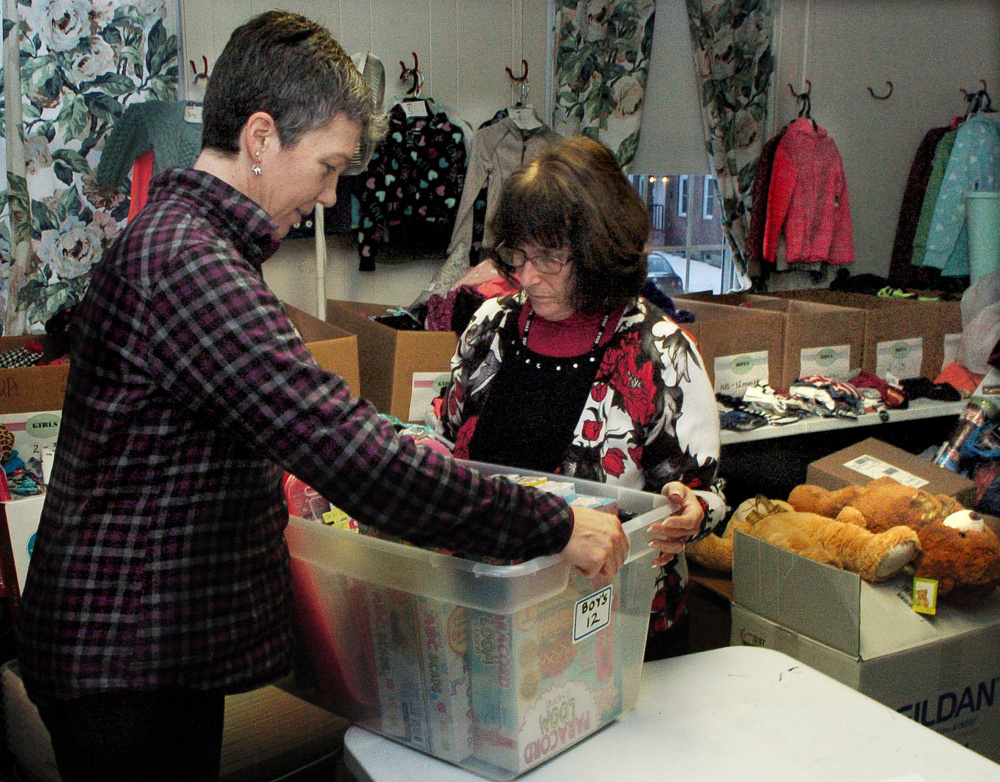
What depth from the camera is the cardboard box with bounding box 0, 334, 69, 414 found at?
→ 7.38ft

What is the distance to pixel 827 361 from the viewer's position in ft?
11.5

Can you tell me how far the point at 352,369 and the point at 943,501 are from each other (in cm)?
165

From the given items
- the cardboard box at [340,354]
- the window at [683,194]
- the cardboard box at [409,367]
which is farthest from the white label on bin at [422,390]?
the window at [683,194]

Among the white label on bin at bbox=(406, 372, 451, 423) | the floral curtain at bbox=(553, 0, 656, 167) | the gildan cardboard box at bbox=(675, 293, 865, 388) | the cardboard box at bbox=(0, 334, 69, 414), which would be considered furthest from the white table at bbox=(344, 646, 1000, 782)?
the floral curtain at bbox=(553, 0, 656, 167)

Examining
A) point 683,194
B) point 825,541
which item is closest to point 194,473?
point 825,541

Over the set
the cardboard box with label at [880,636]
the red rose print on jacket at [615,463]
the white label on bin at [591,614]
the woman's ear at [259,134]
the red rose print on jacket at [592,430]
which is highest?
the woman's ear at [259,134]

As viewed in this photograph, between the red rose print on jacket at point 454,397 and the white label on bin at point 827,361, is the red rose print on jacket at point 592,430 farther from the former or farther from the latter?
the white label on bin at point 827,361

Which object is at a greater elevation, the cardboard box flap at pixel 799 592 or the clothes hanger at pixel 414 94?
the clothes hanger at pixel 414 94

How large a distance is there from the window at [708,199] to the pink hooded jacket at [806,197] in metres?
0.50

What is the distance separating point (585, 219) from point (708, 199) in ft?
11.9

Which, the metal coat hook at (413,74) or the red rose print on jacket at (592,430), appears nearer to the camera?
the red rose print on jacket at (592,430)

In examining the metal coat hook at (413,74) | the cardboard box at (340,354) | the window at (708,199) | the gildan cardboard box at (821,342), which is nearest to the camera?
the cardboard box at (340,354)

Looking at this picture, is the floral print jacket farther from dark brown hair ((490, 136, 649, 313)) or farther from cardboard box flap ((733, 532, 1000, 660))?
cardboard box flap ((733, 532, 1000, 660))

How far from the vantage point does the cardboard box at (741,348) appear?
3.23 meters
